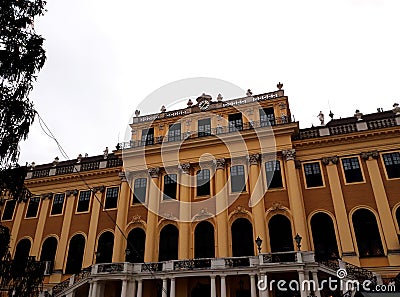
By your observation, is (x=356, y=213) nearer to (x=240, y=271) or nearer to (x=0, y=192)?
(x=240, y=271)

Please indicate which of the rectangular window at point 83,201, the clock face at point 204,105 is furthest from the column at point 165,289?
the clock face at point 204,105

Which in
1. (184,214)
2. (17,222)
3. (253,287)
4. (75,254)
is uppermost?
(17,222)

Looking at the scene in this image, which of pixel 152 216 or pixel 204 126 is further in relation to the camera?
pixel 204 126

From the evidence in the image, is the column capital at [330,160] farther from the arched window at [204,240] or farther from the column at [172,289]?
the column at [172,289]

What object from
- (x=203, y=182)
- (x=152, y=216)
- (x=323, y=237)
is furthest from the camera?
(x=203, y=182)

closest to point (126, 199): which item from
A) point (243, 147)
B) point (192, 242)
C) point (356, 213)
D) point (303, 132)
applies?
point (192, 242)

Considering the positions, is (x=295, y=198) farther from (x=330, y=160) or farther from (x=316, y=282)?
(x=316, y=282)

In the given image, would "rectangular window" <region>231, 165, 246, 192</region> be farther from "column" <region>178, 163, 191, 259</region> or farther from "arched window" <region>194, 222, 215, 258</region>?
"column" <region>178, 163, 191, 259</region>

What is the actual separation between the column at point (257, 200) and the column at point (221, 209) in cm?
218

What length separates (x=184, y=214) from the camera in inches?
Answer: 1059

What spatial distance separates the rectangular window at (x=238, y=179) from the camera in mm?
26936

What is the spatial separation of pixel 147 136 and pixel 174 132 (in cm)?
295

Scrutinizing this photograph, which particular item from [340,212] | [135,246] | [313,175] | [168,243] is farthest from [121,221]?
[340,212]

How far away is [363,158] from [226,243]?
12.4 m
